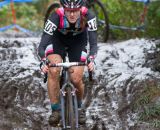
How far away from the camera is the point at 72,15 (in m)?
6.18

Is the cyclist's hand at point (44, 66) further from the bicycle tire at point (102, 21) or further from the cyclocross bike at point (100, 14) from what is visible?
the bicycle tire at point (102, 21)

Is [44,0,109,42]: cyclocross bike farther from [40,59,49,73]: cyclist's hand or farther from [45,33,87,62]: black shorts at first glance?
[40,59,49,73]: cyclist's hand

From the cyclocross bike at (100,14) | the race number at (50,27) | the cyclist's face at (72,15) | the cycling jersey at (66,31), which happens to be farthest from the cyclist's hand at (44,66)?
the cyclocross bike at (100,14)

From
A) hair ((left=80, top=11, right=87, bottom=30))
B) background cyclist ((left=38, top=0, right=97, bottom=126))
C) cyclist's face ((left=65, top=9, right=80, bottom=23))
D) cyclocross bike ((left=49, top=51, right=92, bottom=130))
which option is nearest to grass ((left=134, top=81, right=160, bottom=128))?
background cyclist ((left=38, top=0, right=97, bottom=126))

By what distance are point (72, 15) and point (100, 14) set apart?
5.09 metres

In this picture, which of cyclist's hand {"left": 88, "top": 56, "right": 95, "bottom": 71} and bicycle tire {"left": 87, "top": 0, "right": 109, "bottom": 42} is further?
bicycle tire {"left": 87, "top": 0, "right": 109, "bottom": 42}

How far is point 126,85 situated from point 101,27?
3381 mm

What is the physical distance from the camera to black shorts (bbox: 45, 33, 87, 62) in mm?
6547

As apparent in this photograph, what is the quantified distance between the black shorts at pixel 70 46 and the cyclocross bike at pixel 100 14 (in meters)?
3.65

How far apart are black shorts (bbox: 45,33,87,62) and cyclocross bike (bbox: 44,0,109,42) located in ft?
12.0

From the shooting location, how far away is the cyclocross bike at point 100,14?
10.4 m

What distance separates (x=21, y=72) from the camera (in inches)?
334

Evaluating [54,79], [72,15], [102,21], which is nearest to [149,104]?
[54,79]

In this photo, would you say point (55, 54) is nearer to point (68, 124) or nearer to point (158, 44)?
point (68, 124)
